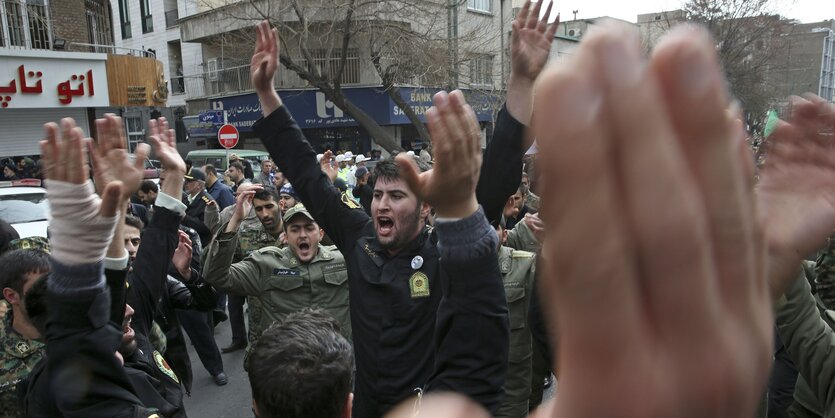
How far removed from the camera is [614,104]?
44 cm

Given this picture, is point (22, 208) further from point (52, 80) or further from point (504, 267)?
point (52, 80)

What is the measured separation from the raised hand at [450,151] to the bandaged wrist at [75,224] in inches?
37.0

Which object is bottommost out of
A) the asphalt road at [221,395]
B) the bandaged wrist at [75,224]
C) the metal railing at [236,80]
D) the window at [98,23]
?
the asphalt road at [221,395]

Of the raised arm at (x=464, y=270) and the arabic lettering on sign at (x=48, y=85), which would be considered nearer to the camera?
the raised arm at (x=464, y=270)

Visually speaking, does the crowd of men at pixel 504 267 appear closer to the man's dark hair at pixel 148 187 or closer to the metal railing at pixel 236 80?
the man's dark hair at pixel 148 187

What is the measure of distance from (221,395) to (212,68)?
23.8 m

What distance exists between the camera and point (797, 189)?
88cm

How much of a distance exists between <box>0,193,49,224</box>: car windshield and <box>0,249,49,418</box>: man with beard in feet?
20.5

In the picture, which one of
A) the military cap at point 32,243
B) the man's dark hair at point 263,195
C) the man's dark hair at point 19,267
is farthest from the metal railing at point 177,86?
the man's dark hair at point 19,267

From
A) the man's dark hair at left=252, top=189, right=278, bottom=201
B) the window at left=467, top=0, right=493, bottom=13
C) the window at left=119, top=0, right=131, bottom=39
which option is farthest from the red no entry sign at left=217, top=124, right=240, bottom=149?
the window at left=119, top=0, right=131, bottom=39

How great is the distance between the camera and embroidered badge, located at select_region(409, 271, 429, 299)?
2.31m

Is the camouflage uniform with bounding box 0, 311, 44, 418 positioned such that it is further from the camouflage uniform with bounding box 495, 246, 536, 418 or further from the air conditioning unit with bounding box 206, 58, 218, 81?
the air conditioning unit with bounding box 206, 58, 218, 81

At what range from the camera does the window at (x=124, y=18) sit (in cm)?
3086

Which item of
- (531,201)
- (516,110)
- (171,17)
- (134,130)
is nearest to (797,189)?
(516,110)
